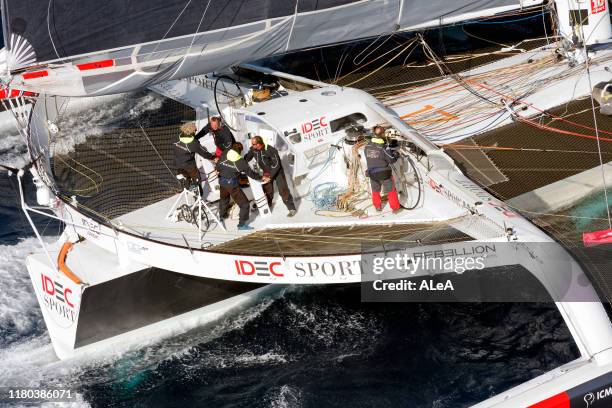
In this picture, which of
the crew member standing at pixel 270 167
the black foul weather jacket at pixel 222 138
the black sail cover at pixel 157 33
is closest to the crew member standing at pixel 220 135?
the black foul weather jacket at pixel 222 138

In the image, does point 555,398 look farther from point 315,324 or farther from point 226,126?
point 226,126

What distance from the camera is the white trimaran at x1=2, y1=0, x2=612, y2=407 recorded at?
11266 mm

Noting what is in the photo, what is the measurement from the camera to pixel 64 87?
12.1 meters

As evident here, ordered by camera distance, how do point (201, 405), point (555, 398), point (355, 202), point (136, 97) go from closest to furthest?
point (555, 398) → point (201, 405) → point (355, 202) → point (136, 97)

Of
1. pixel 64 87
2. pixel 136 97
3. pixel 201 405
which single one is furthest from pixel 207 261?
pixel 136 97

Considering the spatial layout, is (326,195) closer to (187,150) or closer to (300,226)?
(300,226)

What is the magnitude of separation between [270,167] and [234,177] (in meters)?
0.48

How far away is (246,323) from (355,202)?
227cm

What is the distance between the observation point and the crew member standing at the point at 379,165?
11.9 m

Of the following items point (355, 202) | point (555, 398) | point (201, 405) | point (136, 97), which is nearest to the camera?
point (555, 398)

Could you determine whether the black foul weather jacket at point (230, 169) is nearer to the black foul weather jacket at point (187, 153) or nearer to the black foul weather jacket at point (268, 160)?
the black foul weather jacket at point (268, 160)

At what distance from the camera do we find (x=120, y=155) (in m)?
14.5

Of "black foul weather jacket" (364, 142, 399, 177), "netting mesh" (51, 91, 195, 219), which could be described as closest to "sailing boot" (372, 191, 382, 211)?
"black foul weather jacket" (364, 142, 399, 177)

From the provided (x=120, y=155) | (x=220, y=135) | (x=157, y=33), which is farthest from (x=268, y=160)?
(x=120, y=155)
